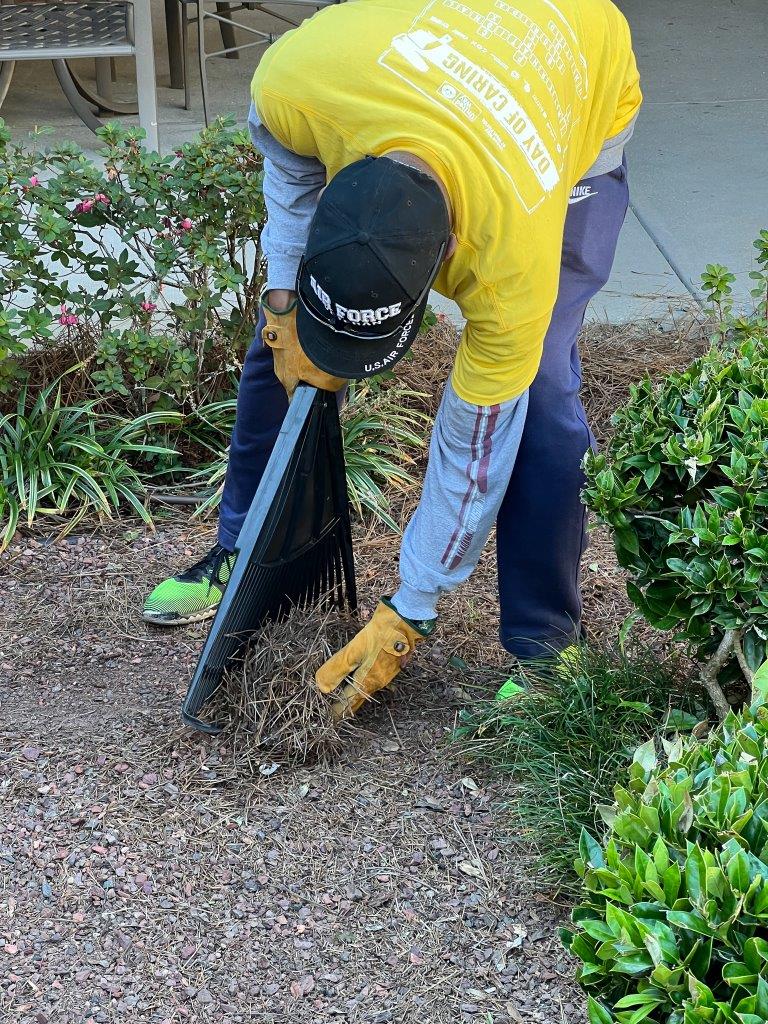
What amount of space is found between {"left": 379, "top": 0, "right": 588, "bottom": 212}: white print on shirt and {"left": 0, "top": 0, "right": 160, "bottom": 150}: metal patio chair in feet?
10.7

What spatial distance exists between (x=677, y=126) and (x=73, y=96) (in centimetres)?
311

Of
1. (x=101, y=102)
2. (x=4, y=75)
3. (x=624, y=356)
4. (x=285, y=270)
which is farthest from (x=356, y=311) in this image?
(x=101, y=102)

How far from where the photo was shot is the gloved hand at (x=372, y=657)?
2.45m

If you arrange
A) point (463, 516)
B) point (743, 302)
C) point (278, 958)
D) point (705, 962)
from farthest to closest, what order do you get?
point (743, 302)
point (463, 516)
point (278, 958)
point (705, 962)

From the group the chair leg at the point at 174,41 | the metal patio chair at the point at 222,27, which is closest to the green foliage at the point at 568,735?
the metal patio chair at the point at 222,27

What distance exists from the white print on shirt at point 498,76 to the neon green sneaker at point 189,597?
141 centimetres

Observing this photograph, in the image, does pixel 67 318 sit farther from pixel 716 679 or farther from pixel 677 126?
pixel 677 126

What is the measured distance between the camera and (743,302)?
4.39 meters

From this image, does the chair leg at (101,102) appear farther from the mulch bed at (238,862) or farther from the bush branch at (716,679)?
the bush branch at (716,679)

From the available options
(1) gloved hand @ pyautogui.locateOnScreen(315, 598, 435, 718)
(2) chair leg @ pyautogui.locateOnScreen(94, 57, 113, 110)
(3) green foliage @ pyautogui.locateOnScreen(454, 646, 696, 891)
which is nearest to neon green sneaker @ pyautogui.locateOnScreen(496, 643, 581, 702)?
(3) green foliage @ pyautogui.locateOnScreen(454, 646, 696, 891)

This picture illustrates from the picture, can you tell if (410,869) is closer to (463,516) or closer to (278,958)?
(278,958)

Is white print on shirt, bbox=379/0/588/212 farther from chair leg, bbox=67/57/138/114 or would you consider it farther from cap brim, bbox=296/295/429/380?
chair leg, bbox=67/57/138/114

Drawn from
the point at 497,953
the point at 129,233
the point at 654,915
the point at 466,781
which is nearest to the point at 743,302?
the point at 129,233

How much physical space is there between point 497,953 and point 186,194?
2325 millimetres
